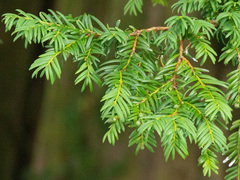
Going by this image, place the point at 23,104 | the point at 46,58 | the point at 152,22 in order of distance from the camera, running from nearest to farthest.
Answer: the point at 46,58 < the point at 152,22 < the point at 23,104

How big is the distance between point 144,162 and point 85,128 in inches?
12.2

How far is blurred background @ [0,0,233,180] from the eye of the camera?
151 cm

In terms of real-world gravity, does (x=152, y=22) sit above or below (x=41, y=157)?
above

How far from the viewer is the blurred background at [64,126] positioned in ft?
4.95

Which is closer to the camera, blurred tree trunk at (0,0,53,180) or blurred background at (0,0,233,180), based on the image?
blurred background at (0,0,233,180)

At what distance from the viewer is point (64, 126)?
1.57 metres

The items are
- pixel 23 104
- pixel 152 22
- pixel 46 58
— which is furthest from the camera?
pixel 23 104

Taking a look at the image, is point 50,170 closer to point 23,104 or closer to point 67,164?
point 67,164

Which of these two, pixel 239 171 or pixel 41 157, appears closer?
pixel 239 171

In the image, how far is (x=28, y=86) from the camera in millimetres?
1673

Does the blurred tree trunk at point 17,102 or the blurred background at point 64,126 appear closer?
the blurred background at point 64,126

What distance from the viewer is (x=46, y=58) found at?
50cm

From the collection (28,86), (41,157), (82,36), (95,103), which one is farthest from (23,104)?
(82,36)

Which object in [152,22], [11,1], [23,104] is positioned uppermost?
[11,1]
